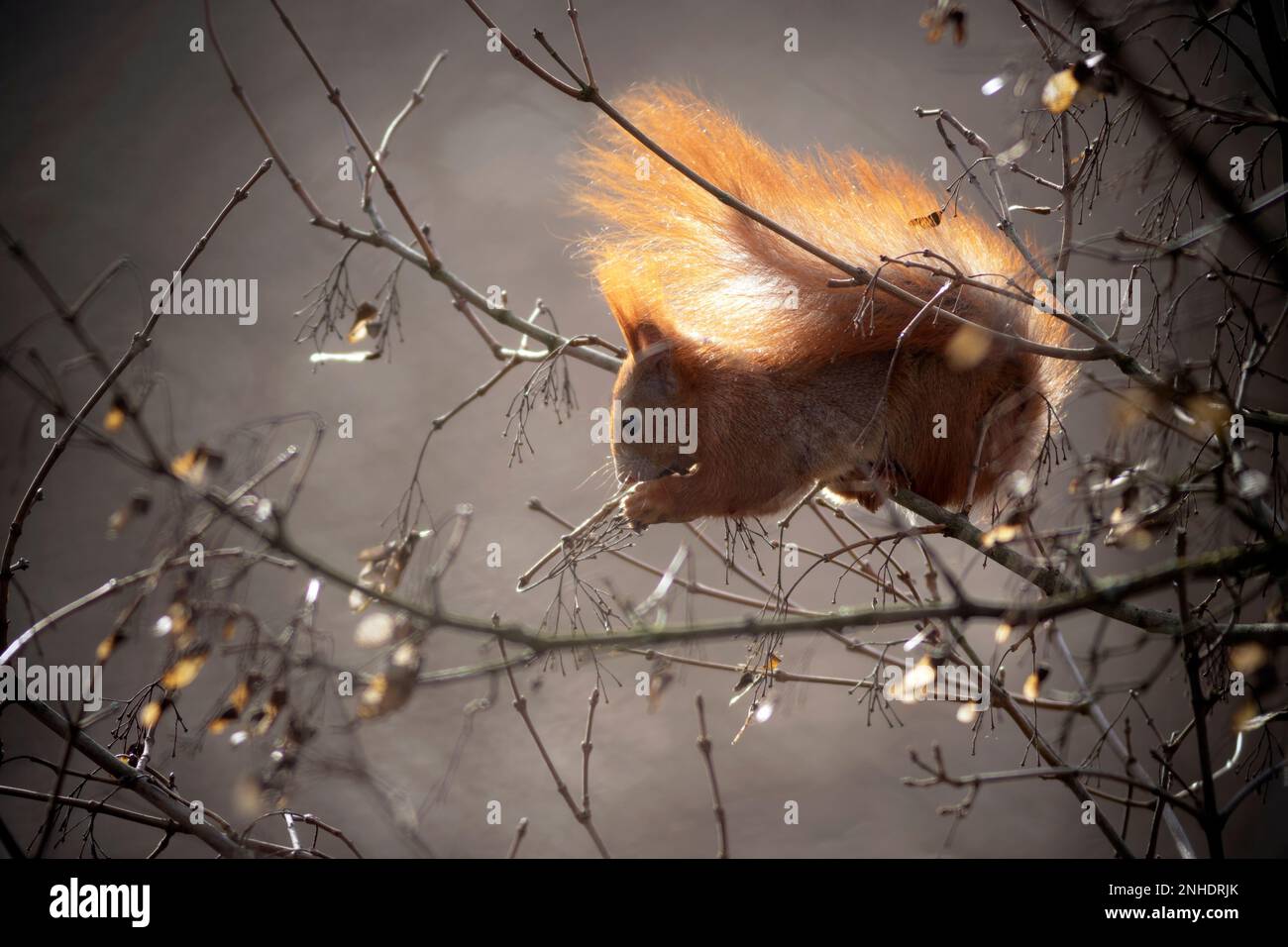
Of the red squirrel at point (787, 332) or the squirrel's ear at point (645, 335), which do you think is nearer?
the red squirrel at point (787, 332)

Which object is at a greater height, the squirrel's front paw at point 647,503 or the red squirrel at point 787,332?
the red squirrel at point 787,332

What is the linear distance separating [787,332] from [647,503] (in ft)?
1.17

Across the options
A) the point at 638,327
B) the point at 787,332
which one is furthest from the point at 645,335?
the point at 787,332

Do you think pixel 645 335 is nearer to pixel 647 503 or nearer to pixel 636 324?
pixel 636 324

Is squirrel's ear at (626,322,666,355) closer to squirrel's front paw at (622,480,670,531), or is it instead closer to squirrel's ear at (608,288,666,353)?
squirrel's ear at (608,288,666,353)

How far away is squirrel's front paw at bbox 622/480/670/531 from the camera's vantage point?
1.56m

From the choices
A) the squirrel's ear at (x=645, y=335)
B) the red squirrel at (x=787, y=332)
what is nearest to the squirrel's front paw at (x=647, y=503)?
the red squirrel at (x=787, y=332)

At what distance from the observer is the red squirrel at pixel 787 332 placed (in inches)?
57.6

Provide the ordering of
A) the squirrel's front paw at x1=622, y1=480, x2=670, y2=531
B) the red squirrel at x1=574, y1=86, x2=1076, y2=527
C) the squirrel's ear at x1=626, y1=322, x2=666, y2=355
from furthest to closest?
the squirrel's ear at x1=626, y1=322, x2=666, y2=355, the squirrel's front paw at x1=622, y1=480, x2=670, y2=531, the red squirrel at x1=574, y1=86, x2=1076, y2=527

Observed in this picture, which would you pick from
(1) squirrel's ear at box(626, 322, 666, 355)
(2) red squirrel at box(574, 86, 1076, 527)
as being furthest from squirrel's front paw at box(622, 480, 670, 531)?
(1) squirrel's ear at box(626, 322, 666, 355)

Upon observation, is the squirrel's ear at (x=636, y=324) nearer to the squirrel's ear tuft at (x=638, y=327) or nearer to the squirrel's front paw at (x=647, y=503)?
the squirrel's ear tuft at (x=638, y=327)

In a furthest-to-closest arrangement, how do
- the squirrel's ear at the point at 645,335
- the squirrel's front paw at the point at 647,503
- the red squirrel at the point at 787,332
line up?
the squirrel's ear at the point at 645,335 → the squirrel's front paw at the point at 647,503 → the red squirrel at the point at 787,332

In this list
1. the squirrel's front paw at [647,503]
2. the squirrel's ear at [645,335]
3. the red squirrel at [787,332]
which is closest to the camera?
the red squirrel at [787,332]
